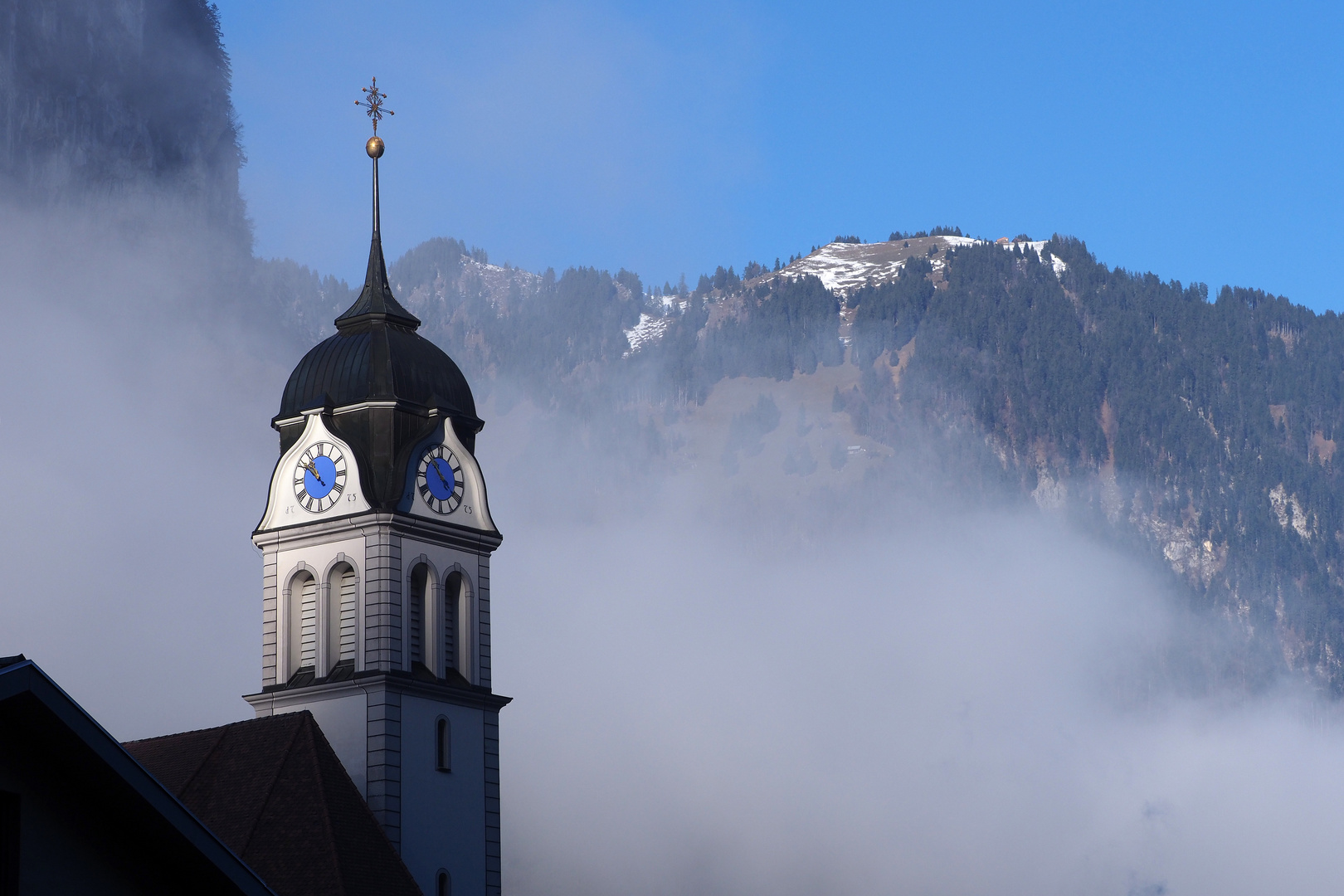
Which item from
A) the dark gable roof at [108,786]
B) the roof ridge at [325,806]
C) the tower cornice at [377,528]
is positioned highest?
the tower cornice at [377,528]

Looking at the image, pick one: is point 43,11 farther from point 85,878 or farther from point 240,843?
point 85,878

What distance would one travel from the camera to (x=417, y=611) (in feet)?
217

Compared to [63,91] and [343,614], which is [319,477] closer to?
[343,614]

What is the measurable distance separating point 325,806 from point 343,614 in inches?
318

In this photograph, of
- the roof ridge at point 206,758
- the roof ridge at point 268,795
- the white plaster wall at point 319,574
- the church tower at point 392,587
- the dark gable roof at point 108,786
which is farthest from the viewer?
the white plaster wall at point 319,574

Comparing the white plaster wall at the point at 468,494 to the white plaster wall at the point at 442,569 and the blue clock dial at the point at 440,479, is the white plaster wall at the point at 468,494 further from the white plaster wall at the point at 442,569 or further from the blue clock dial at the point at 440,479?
the white plaster wall at the point at 442,569

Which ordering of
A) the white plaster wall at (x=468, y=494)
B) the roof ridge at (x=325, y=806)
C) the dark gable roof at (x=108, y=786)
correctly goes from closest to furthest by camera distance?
the dark gable roof at (x=108, y=786)
the roof ridge at (x=325, y=806)
the white plaster wall at (x=468, y=494)

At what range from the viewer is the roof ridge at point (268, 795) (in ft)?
188

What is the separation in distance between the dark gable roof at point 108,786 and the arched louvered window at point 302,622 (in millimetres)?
35785

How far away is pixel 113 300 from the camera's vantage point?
7712 inches

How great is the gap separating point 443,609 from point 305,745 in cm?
713

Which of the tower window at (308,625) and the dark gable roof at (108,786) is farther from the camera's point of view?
the tower window at (308,625)

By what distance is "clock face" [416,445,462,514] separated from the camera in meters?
66.3

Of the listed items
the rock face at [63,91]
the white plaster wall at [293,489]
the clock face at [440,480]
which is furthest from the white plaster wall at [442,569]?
the rock face at [63,91]
